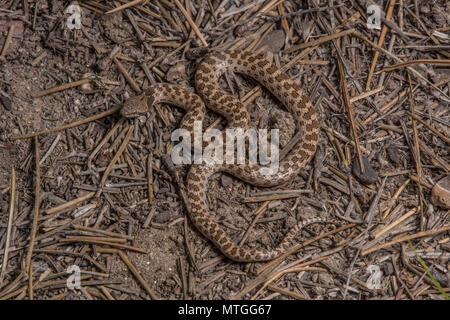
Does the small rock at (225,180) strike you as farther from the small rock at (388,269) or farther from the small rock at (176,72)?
the small rock at (388,269)

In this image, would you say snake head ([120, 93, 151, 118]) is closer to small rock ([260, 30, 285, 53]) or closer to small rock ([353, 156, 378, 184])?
small rock ([260, 30, 285, 53])

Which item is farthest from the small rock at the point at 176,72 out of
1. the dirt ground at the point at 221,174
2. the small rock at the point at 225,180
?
the small rock at the point at 225,180

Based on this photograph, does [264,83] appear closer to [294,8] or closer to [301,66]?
[301,66]

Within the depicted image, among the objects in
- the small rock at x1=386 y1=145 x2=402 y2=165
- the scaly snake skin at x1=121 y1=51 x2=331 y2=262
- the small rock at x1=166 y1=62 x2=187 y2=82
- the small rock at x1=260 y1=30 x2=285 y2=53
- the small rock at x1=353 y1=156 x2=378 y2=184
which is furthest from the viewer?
the small rock at x1=260 y1=30 x2=285 y2=53

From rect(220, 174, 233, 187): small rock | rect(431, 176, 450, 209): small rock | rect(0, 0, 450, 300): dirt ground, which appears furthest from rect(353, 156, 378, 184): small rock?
rect(220, 174, 233, 187): small rock

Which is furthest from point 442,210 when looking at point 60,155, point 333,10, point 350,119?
point 60,155
